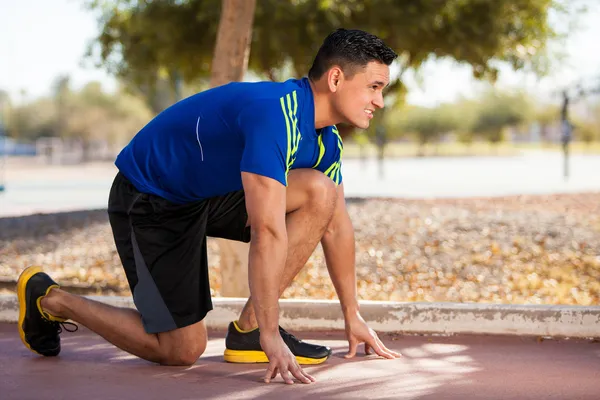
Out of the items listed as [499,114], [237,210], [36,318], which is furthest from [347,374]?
[499,114]

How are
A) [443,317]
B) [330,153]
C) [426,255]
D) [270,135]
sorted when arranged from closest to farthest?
Answer: [270,135], [330,153], [443,317], [426,255]

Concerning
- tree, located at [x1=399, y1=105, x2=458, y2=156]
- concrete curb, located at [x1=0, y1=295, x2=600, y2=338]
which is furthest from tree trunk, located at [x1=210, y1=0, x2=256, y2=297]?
tree, located at [x1=399, y1=105, x2=458, y2=156]

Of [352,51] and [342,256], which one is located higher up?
[352,51]

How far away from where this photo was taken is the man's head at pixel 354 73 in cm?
387

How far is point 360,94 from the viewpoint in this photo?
389 centimetres

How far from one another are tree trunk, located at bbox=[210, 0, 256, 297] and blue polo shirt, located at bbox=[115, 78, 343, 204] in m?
2.62

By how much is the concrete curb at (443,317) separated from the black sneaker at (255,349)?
91 centimetres

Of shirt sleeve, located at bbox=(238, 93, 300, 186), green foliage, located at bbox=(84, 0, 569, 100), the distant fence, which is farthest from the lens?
the distant fence

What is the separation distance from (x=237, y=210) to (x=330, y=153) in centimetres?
52

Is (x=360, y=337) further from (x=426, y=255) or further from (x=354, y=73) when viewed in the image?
(x=426, y=255)

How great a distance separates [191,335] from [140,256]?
43 cm

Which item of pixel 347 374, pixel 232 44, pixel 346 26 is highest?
pixel 346 26

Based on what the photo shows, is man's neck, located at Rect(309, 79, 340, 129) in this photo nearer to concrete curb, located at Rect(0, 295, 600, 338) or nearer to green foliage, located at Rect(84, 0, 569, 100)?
concrete curb, located at Rect(0, 295, 600, 338)

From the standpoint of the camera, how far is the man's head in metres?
3.87
